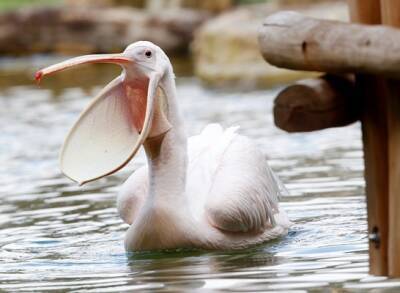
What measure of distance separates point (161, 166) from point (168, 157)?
0.20 feet

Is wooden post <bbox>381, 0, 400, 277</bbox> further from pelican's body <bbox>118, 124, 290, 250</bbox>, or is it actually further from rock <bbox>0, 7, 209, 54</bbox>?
rock <bbox>0, 7, 209, 54</bbox>

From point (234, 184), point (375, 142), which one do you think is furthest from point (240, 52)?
point (375, 142)

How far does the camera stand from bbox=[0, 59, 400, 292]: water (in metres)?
5.82

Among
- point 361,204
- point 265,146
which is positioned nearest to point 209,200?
point 361,204

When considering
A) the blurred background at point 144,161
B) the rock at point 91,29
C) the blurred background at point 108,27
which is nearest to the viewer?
the blurred background at point 144,161

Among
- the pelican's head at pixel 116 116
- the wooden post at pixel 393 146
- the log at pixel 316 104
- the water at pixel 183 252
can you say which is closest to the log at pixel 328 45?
the log at pixel 316 104

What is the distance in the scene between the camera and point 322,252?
6.37 metres

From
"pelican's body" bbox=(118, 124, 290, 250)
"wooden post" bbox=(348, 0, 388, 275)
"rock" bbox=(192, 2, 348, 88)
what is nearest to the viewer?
"wooden post" bbox=(348, 0, 388, 275)

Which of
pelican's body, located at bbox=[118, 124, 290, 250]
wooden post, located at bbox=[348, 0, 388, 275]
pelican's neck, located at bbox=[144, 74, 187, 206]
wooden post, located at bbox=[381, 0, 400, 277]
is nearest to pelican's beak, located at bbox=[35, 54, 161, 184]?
pelican's neck, located at bbox=[144, 74, 187, 206]

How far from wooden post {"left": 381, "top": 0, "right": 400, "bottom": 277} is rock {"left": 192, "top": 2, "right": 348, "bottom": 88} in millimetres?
9354

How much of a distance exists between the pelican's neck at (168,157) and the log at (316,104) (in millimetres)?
1453

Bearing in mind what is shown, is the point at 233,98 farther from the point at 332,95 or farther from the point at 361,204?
the point at 332,95

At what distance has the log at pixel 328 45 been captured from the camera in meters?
4.86

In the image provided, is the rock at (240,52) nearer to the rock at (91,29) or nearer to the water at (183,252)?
the water at (183,252)
